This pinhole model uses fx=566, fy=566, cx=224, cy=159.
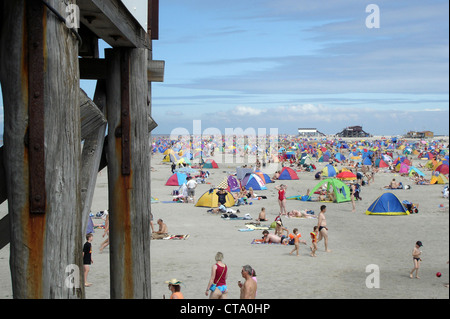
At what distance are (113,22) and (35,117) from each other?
1.07 m

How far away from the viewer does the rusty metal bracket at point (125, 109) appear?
125 inches

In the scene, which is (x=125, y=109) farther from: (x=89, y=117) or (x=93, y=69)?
(x=89, y=117)

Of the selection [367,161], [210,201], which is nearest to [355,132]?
[367,161]

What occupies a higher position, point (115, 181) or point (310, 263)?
point (115, 181)

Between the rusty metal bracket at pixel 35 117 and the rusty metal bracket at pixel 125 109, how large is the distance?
143cm

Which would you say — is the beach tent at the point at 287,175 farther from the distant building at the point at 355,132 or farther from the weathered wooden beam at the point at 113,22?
the distant building at the point at 355,132

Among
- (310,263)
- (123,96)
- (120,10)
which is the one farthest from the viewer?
(310,263)

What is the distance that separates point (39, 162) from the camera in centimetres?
174

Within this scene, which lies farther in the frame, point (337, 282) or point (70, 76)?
point (337, 282)

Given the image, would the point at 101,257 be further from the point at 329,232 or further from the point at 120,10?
the point at 120,10

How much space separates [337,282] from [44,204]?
11.5m

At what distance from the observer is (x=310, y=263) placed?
14.4 m
